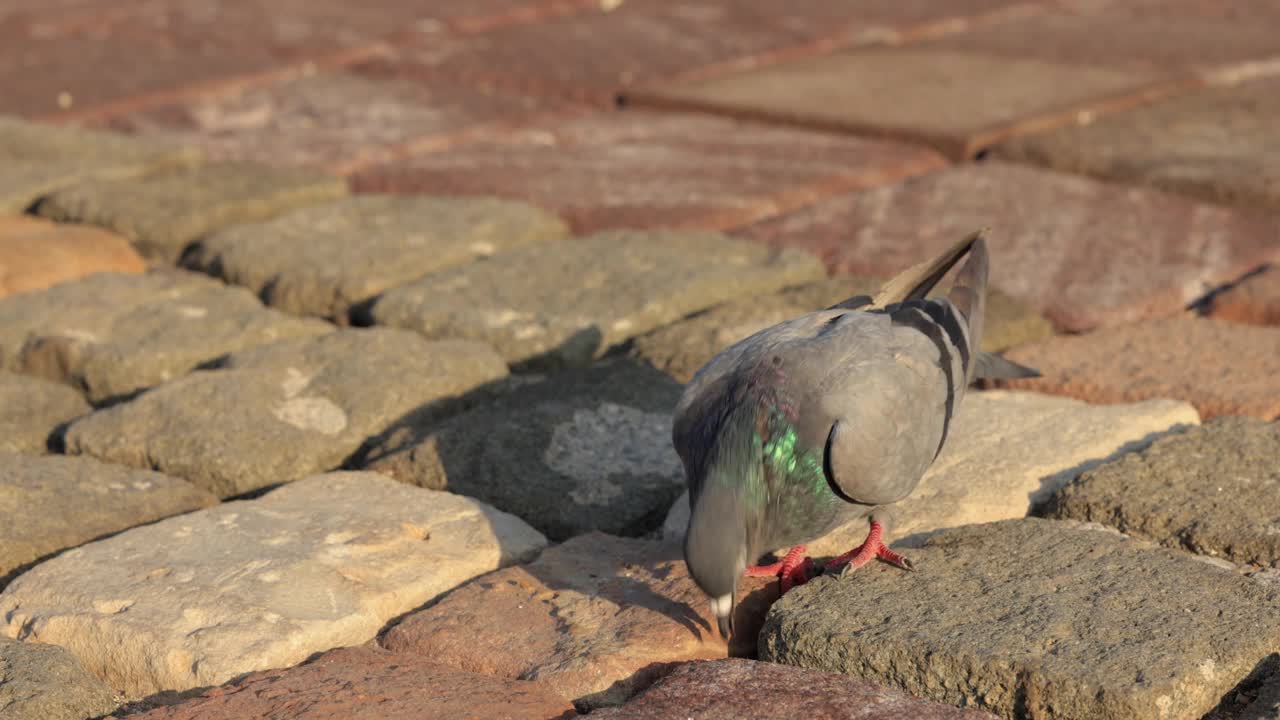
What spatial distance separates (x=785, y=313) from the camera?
3.56 meters

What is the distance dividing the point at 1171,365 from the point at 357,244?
212cm

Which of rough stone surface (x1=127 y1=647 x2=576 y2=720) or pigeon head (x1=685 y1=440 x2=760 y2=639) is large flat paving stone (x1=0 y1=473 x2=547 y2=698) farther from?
pigeon head (x1=685 y1=440 x2=760 y2=639)

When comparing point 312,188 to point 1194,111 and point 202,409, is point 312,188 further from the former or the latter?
point 1194,111

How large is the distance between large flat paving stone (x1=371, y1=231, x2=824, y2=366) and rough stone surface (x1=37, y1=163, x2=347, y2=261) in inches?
35.5

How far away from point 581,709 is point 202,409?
1313mm

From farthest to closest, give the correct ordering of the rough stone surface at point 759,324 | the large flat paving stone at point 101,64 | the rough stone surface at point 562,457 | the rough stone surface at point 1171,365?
the large flat paving stone at point 101,64
the rough stone surface at point 759,324
the rough stone surface at point 1171,365
the rough stone surface at point 562,457

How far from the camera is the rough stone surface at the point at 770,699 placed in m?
2.05

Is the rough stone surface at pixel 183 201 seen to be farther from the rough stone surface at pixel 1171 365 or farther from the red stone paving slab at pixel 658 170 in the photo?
the rough stone surface at pixel 1171 365

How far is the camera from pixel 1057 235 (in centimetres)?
416

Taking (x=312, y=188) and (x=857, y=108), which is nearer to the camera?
(x=312, y=188)

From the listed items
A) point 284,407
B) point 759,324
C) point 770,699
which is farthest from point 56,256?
point 770,699

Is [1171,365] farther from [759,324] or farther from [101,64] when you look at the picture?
[101,64]

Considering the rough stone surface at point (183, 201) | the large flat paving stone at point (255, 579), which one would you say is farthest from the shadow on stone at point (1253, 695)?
the rough stone surface at point (183, 201)

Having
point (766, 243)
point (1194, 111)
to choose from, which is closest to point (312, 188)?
point (766, 243)
